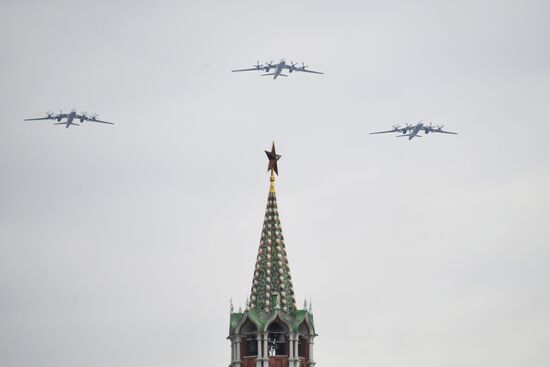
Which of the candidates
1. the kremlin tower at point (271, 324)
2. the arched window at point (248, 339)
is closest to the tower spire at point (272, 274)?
the kremlin tower at point (271, 324)

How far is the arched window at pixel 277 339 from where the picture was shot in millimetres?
139775

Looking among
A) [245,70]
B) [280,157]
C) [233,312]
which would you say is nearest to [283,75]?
[245,70]

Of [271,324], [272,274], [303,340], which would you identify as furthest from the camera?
[272,274]

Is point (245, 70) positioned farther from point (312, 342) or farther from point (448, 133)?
point (312, 342)

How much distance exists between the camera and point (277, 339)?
14075 cm

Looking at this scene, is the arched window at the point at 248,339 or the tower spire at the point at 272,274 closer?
the arched window at the point at 248,339

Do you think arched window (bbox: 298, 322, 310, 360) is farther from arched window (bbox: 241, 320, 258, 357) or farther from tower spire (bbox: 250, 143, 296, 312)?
arched window (bbox: 241, 320, 258, 357)

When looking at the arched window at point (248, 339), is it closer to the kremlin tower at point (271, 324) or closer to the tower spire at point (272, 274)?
the kremlin tower at point (271, 324)

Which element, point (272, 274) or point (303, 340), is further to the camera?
point (272, 274)

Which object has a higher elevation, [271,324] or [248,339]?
[271,324]

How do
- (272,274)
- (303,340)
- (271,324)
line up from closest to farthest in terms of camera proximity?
(271,324)
(303,340)
(272,274)

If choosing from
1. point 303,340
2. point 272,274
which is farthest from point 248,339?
point 272,274

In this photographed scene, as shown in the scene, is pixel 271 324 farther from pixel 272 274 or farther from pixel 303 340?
pixel 272 274

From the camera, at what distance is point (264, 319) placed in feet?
458
